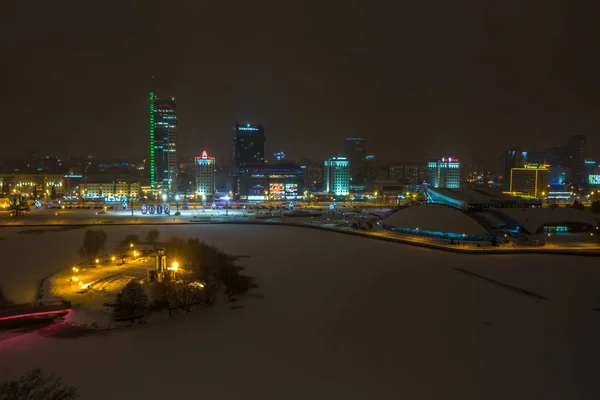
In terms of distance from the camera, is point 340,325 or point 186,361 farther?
point 340,325

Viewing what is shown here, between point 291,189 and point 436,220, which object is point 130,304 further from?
point 291,189

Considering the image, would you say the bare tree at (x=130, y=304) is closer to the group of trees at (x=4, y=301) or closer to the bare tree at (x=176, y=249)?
the group of trees at (x=4, y=301)

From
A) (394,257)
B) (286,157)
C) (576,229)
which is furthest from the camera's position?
(286,157)

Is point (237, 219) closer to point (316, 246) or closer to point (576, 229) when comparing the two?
point (316, 246)

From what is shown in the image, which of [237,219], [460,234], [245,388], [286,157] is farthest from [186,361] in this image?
[286,157]

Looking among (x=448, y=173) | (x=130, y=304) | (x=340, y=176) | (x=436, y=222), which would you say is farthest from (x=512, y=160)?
(x=130, y=304)

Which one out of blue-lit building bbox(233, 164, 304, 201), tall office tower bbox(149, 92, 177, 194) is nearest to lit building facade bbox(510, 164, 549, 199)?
blue-lit building bbox(233, 164, 304, 201)
